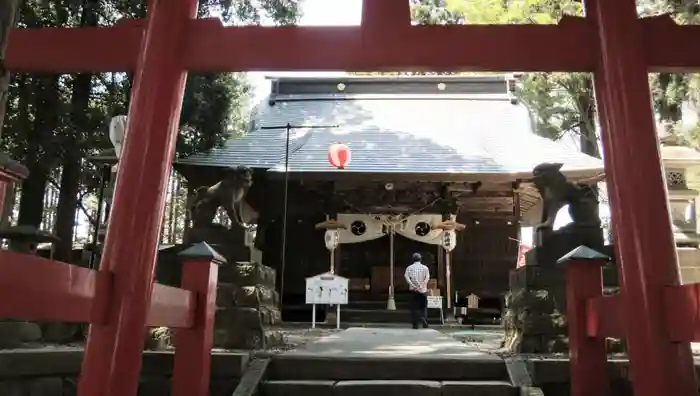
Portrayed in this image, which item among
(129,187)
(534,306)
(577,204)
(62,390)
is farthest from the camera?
(577,204)

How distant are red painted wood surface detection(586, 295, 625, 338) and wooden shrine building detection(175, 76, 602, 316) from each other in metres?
8.12

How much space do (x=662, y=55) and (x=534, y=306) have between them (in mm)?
3611

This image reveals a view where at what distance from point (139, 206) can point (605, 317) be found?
9.12ft

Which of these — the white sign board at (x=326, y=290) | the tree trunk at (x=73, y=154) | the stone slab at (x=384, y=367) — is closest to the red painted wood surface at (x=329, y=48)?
the stone slab at (x=384, y=367)

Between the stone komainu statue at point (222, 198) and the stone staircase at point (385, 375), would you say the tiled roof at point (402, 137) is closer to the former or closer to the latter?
the stone komainu statue at point (222, 198)

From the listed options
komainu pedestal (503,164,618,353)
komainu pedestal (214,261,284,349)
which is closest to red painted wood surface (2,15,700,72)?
komainu pedestal (503,164,618,353)

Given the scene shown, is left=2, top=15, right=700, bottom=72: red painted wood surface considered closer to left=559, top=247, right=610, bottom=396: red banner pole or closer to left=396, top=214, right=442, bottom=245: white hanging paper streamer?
left=559, top=247, right=610, bottom=396: red banner pole

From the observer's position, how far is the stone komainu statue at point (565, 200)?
668 centimetres

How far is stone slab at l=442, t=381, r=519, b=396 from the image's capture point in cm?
449

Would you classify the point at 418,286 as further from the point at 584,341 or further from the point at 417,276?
the point at 584,341

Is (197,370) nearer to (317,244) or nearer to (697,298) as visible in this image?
(697,298)

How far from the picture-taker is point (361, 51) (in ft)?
10.6

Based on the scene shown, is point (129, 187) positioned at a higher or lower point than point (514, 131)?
lower

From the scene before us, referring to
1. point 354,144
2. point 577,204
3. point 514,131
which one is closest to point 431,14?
point 514,131
